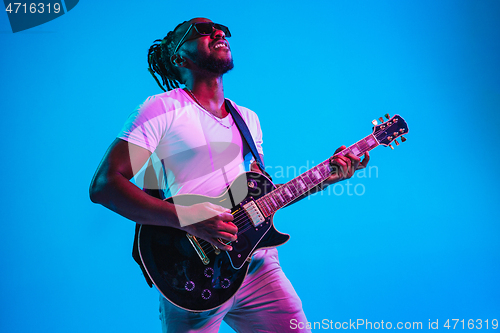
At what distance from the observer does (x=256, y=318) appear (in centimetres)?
147

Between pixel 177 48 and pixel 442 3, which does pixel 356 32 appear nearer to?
pixel 442 3

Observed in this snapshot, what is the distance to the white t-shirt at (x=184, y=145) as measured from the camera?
1396 mm

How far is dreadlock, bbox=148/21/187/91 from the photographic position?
2.00 m

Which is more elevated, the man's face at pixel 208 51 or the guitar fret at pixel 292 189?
the man's face at pixel 208 51

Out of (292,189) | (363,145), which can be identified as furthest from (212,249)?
(363,145)

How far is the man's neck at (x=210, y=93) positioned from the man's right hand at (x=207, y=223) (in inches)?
25.8

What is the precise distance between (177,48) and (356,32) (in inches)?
76.0

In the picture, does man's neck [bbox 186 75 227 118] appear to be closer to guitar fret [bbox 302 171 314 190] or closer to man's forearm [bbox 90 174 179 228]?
guitar fret [bbox 302 171 314 190]

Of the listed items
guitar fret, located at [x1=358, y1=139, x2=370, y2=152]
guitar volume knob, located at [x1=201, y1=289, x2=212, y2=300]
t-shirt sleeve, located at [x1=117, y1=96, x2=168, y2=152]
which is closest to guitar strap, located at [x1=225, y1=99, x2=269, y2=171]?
t-shirt sleeve, located at [x1=117, y1=96, x2=168, y2=152]

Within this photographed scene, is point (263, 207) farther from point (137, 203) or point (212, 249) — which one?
point (137, 203)

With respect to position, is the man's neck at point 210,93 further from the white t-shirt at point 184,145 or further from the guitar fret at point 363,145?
the guitar fret at point 363,145

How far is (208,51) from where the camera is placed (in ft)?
5.78

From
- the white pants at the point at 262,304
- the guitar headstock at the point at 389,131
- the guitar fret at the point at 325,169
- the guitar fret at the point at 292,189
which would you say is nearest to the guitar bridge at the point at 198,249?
the white pants at the point at 262,304

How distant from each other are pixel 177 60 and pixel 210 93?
327 millimetres
